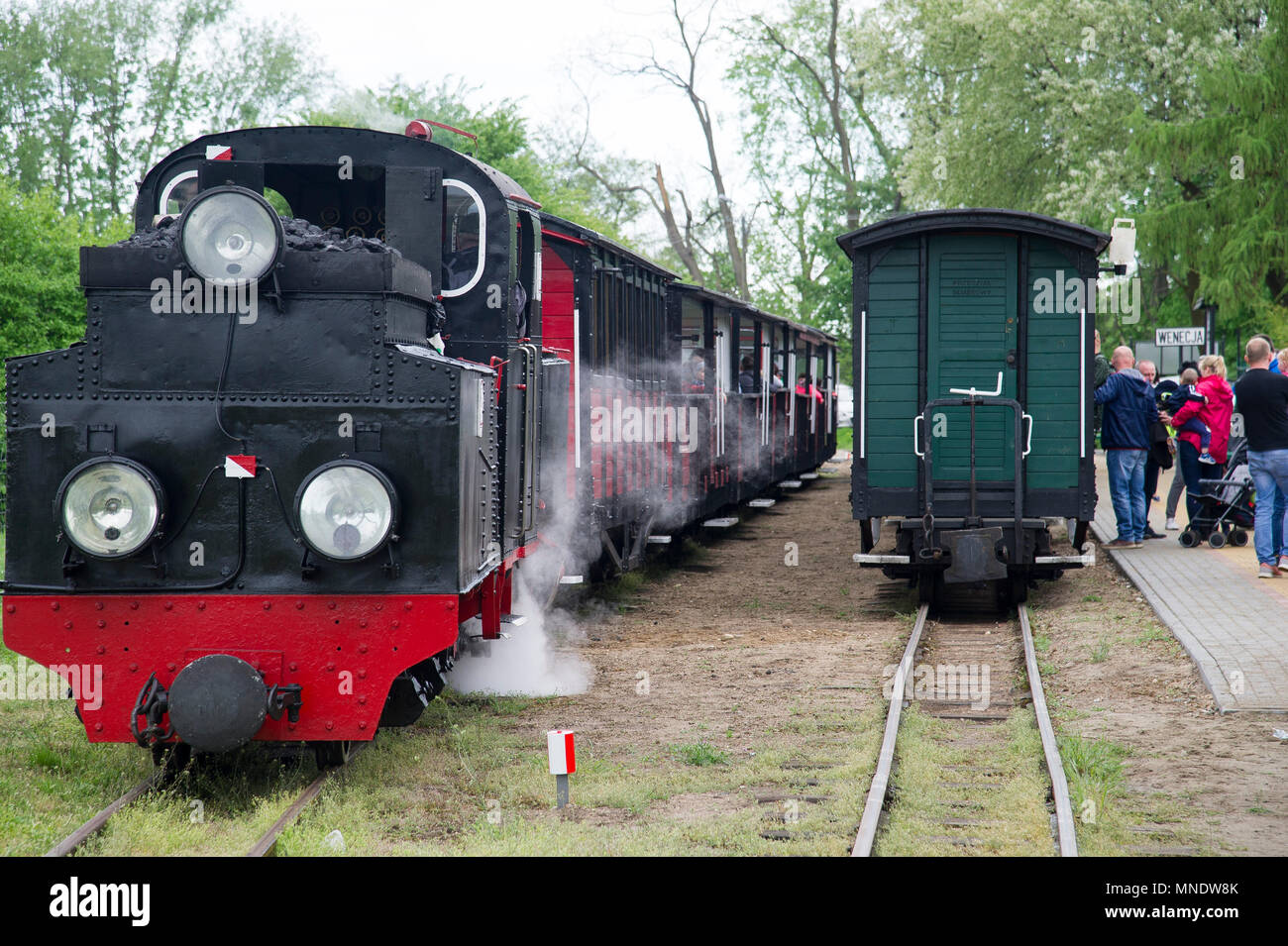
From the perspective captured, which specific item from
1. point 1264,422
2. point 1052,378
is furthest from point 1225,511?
point 1052,378

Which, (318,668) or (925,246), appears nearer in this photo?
(318,668)

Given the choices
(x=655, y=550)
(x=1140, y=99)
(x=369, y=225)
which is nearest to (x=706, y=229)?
(x=1140, y=99)

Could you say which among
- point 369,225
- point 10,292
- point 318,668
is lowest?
point 318,668

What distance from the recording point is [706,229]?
43.6 m

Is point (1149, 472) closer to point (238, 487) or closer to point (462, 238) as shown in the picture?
point (462, 238)

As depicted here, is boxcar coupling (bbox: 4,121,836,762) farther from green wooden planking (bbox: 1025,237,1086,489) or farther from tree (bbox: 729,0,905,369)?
tree (bbox: 729,0,905,369)

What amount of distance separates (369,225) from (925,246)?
5390mm

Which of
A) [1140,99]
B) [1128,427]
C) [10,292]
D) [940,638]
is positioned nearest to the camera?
[940,638]

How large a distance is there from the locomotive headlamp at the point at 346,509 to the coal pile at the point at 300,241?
0.90 meters

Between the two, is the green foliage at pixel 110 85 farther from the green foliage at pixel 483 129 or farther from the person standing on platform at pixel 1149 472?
the person standing on platform at pixel 1149 472

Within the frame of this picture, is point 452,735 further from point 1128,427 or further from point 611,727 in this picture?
point 1128,427

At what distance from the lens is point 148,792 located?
211 inches

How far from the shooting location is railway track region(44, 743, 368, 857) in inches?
182

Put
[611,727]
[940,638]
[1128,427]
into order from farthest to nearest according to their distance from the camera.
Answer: [1128,427]
[940,638]
[611,727]
